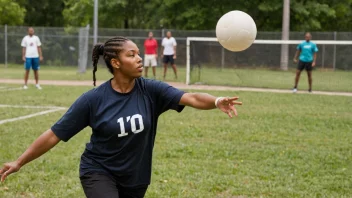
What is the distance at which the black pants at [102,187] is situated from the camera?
3933 millimetres

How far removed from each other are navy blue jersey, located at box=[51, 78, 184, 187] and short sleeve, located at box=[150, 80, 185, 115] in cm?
4

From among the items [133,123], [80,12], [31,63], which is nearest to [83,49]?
[31,63]

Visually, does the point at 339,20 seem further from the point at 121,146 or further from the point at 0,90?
the point at 121,146

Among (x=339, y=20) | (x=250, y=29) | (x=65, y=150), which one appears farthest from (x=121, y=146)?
(x=339, y=20)

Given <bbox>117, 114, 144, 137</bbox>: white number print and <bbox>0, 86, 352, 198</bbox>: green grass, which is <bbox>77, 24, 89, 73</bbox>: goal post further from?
<bbox>117, 114, 144, 137</bbox>: white number print

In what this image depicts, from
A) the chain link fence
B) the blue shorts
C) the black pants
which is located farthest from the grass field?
the black pants

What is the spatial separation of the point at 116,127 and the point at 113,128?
23mm

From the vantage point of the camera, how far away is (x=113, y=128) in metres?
3.99

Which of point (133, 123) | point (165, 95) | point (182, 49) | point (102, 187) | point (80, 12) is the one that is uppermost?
point (80, 12)

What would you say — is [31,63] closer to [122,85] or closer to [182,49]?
[182,49]

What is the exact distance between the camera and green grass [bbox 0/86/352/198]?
6.31 m

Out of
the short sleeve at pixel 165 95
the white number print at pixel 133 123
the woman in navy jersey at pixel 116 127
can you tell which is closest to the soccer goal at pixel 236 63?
→ the short sleeve at pixel 165 95

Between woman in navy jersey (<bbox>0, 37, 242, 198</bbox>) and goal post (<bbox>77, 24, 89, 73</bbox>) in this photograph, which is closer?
woman in navy jersey (<bbox>0, 37, 242, 198</bbox>)

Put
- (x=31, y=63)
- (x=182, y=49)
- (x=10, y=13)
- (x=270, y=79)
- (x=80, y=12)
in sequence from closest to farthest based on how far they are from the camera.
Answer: (x=31, y=63)
(x=270, y=79)
(x=182, y=49)
(x=10, y=13)
(x=80, y=12)
